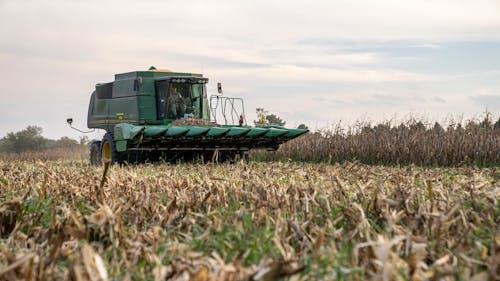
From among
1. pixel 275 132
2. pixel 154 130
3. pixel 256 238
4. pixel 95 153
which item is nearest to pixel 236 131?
pixel 275 132

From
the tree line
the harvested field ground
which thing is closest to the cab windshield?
the harvested field ground

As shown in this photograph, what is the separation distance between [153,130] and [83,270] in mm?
10123

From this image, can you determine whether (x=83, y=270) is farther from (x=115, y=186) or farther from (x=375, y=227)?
(x=115, y=186)

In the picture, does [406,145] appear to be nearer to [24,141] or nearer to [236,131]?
[236,131]

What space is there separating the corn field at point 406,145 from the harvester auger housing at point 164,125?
196 cm

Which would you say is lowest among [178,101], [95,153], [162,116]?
[95,153]

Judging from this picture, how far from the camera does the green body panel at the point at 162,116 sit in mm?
13125

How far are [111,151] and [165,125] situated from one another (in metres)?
1.48

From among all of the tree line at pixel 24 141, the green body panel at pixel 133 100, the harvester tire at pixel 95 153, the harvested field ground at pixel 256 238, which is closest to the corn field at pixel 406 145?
the green body panel at pixel 133 100

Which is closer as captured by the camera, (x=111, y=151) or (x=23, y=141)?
(x=111, y=151)

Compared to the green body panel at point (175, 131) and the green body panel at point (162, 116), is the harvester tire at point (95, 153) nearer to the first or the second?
the green body panel at point (162, 116)

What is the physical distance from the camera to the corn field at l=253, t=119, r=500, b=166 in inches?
552

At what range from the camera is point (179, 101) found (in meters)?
15.7

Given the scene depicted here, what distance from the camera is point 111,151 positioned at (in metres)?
14.1
